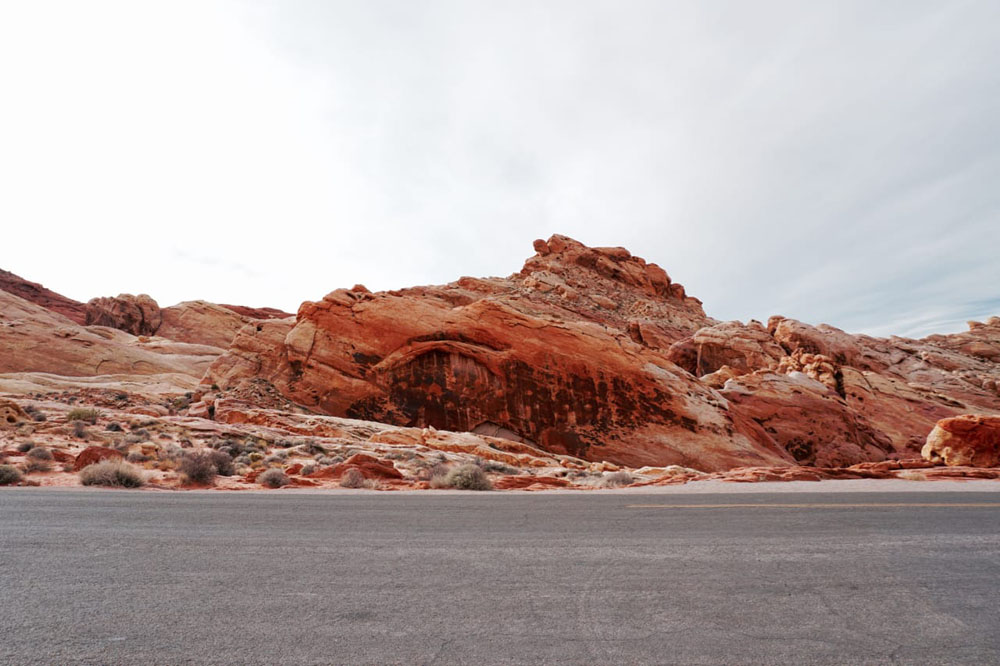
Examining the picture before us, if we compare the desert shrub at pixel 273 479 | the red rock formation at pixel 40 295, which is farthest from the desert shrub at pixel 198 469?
the red rock formation at pixel 40 295

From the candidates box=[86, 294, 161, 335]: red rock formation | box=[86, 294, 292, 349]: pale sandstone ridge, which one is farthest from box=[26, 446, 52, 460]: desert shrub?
box=[86, 294, 161, 335]: red rock formation

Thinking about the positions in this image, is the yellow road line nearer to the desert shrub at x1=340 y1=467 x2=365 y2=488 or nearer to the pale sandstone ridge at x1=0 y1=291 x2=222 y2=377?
the desert shrub at x1=340 y1=467 x2=365 y2=488

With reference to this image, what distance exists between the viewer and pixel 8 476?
1033 cm

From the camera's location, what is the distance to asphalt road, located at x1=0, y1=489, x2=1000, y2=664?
281 cm

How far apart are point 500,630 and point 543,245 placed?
71343 millimetres

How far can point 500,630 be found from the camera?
3.02m

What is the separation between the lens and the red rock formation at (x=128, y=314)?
73.0 metres

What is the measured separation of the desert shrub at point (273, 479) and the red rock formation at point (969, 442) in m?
21.3

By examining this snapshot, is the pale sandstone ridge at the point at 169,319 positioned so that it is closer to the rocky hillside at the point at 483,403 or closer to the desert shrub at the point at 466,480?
the rocky hillside at the point at 483,403

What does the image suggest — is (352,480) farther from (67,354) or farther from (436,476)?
(67,354)

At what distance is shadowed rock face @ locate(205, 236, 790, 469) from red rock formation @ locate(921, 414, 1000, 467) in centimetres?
776

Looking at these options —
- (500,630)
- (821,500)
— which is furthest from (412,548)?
(821,500)

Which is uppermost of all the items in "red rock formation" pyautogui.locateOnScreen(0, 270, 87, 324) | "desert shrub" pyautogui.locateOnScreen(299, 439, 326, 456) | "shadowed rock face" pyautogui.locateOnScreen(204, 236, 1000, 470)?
"red rock formation" pyautogui.locateOnScreen(0, 270, 87, 324)

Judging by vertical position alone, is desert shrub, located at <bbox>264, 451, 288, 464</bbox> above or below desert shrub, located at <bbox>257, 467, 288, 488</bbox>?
above
